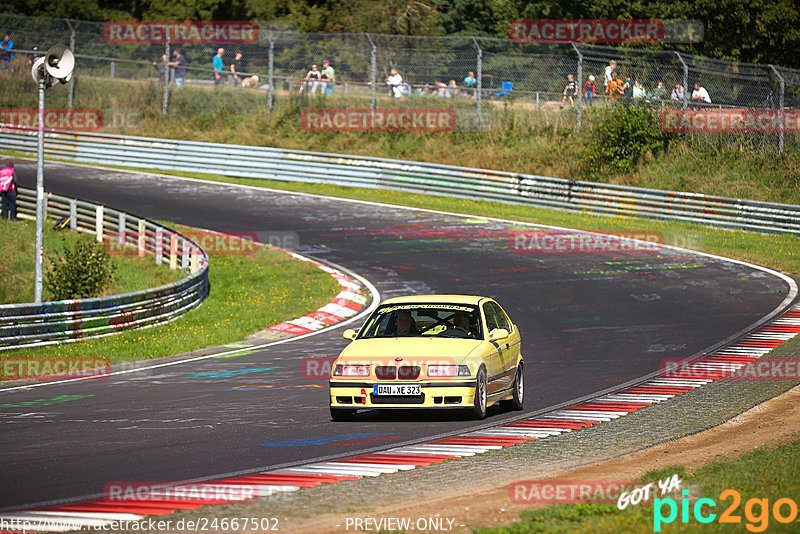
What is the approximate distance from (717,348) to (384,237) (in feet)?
43.5

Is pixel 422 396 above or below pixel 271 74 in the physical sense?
below

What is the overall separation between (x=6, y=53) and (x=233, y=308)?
27738 mm

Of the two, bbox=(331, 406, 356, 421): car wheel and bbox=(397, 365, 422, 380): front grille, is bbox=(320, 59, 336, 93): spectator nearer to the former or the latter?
bbox=(331, 406, 356, 421): car wheel

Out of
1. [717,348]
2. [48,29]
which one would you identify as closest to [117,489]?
[717,348]

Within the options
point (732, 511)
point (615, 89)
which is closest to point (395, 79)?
point (615, 89)

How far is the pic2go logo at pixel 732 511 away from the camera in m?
7.01

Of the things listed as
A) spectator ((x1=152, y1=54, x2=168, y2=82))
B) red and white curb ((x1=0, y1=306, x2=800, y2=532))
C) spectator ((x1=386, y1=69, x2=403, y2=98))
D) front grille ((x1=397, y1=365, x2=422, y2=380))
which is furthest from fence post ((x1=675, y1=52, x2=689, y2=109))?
front grille ((x1=397, y1=365, x2=422, y2=380))

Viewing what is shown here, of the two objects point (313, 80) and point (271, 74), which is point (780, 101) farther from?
point (271, 74)

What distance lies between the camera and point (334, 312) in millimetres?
20641

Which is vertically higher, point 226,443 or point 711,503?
point 711,503

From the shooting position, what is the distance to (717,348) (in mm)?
16422

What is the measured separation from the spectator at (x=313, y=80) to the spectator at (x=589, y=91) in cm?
1001

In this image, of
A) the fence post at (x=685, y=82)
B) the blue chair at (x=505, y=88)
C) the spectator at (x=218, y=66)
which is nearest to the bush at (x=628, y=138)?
the fence post at (x=685, y=82)

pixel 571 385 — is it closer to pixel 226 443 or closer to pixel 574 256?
pixel 226 443
